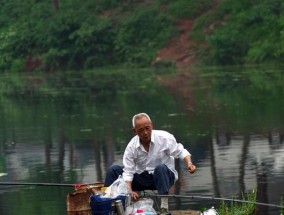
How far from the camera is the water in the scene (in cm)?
1210

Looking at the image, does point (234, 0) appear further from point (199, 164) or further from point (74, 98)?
point (199, 164)

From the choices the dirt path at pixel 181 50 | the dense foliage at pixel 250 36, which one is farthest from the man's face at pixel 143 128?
the dirt path at pixel 181 50

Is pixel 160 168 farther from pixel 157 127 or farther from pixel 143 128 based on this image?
pixel 157 127

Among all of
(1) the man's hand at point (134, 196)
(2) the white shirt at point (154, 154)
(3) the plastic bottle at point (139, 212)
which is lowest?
(3) the plastic bottle at point (139, 212)

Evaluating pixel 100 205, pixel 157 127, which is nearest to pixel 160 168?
pixel 100 205

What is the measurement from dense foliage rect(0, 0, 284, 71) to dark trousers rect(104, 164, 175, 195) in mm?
31810

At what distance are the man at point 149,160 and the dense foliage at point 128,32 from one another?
31.8 meters

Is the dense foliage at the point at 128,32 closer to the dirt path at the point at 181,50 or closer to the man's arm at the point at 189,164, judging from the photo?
the dirt path at the point at 181,50

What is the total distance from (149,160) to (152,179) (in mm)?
178

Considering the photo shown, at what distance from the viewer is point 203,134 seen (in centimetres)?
1830

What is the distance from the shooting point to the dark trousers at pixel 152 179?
9.26 metres

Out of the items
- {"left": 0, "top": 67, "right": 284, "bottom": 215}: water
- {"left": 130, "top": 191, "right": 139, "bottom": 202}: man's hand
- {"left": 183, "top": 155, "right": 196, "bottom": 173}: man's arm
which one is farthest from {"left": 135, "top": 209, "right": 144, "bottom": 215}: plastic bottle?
{"left": 0, "top": 67, "right": 284, "bottom": 215}: water

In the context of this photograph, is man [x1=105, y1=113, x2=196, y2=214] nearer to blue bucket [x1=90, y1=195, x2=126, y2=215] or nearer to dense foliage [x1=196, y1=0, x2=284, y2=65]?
blue bucket [x1=90, y1=195, x2=126, y2=215]

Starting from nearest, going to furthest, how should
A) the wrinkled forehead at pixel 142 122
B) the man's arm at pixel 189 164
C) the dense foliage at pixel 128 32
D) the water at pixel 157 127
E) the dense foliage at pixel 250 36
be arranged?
the man's arm at pixel 189 164 → the wrinkled forehead at pixel 142 122 → the water at pixel 157 127 → the dense foliage at pixel 250 36 → the dense foliage at pixel 128 32
